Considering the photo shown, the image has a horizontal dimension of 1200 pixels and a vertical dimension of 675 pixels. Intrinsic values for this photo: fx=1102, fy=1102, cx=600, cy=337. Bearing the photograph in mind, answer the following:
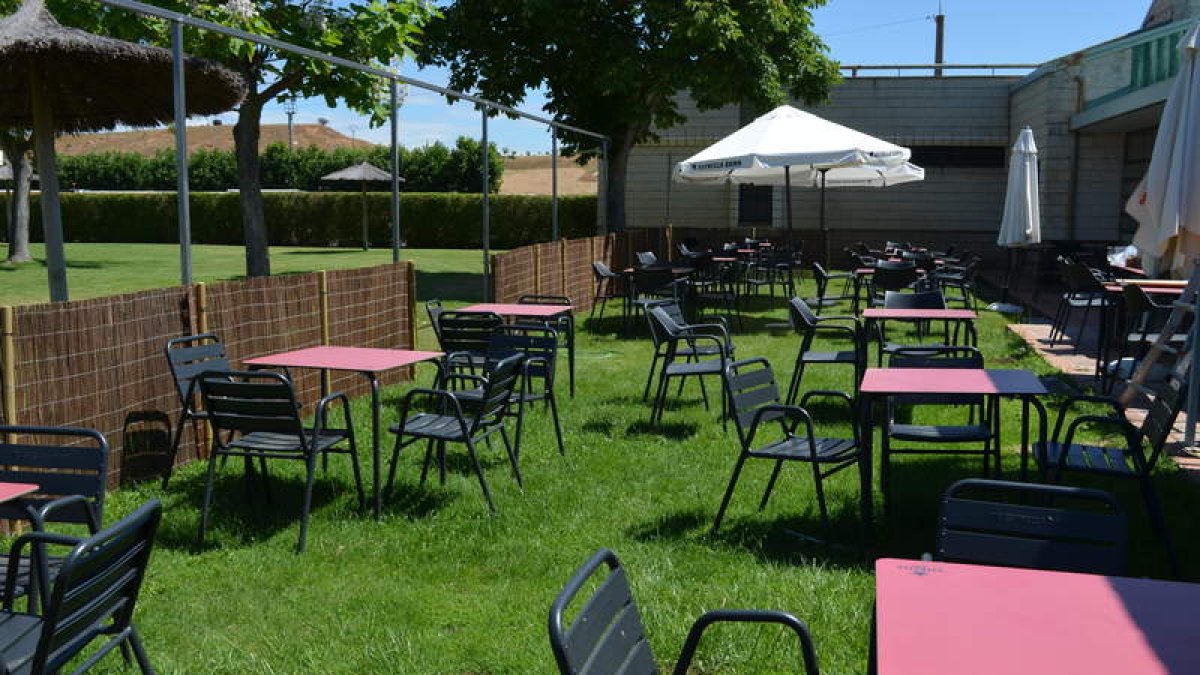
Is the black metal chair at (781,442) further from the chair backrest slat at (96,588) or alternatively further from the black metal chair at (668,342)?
the chair backrest slat at (96,588)

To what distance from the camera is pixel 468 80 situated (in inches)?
827

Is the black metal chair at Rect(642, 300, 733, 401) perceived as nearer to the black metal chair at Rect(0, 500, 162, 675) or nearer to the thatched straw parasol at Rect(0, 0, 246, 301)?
the thatched straw parasol at Rect(0, 0, 246, 301)

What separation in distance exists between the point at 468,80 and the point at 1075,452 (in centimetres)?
1742

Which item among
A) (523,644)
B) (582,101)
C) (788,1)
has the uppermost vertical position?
(788,1)

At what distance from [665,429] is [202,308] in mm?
3209

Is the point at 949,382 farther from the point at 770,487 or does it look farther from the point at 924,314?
the point at 924,314

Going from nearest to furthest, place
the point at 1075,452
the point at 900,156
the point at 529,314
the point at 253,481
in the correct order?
the point at 1075,452 < the point at 253,481 < the point at 529,314 < the point at 900,156

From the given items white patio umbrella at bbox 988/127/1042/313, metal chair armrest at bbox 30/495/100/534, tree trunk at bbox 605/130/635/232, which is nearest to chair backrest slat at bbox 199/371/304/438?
metal chair armrest at bbox 30/495/100/534

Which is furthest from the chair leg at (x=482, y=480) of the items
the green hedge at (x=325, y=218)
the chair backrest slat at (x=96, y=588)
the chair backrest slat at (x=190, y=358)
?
the green hedge at (x=325, y=218)

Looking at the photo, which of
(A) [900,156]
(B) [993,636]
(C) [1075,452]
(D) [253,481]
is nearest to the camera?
(B) [993,636]

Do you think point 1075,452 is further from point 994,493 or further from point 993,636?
point 993,636

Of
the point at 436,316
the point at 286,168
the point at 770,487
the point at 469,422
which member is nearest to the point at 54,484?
the point at 469,422

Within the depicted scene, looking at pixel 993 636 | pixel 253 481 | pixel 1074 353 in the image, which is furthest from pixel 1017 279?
pixel 993 636

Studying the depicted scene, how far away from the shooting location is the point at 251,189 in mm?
18797
